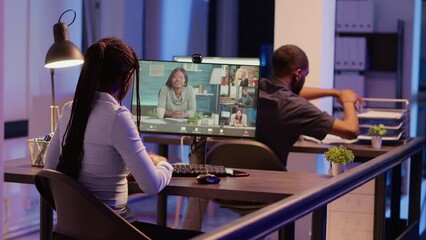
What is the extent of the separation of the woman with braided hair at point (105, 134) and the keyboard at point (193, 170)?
550 mm

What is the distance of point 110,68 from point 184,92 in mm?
911

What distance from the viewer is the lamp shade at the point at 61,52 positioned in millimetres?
3877

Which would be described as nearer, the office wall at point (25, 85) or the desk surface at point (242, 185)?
the desk surface at point (242, 185)

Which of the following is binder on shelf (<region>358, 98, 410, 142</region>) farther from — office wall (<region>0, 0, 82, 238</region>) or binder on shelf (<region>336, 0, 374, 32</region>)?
binder on shelf (<region>336, 0, 374, 32</region>)

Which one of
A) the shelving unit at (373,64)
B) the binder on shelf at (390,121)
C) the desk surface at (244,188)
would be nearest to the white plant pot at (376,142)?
the binder on shelf at (390,121)

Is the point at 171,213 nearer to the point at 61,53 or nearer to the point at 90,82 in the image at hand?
the point at 61,53

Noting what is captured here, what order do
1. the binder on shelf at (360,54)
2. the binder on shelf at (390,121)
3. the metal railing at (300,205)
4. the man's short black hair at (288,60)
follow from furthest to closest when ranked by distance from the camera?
the binder on shelf at (360,54) → the binder on shelf at (390,121) → the man's short black hair at (288,60) → the metal railing at (300,205)

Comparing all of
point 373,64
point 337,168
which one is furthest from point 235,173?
point 373,64

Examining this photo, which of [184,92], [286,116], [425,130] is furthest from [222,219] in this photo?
[425,130]

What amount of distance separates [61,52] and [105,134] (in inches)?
40.1

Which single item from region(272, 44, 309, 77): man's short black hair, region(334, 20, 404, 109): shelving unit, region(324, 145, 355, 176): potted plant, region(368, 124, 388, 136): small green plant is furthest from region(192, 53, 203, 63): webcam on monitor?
region(334, 20, 404, 109): shelving unit

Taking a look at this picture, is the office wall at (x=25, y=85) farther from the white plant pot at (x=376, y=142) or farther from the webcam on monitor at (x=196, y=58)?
the white plant pot at (x=376, y=142)

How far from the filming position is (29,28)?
19.1 ft

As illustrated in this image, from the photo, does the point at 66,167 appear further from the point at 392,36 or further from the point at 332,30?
the point at 392,36
